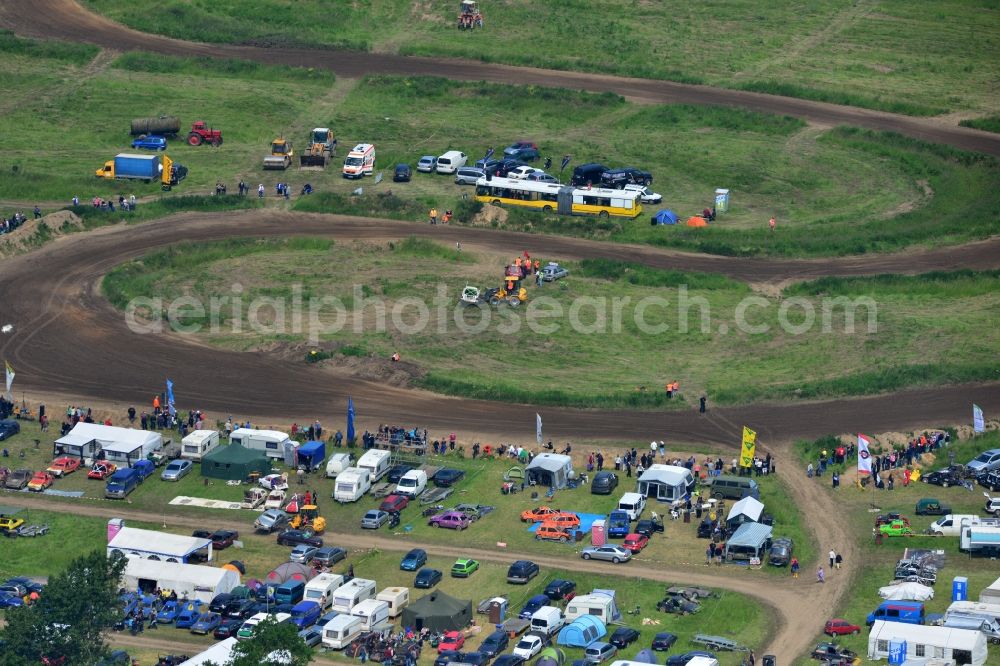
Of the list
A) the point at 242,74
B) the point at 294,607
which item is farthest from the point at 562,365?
the point at 242,74

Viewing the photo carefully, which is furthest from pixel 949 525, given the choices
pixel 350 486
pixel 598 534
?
pixel 350 486

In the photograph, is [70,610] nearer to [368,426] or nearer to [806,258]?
[368,426]

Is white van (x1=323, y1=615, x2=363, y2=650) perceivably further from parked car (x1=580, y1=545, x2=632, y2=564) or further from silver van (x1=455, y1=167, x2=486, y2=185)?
silver van (x1=455, y1=167, x2=486, y2=185)

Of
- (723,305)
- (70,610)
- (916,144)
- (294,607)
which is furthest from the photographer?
(916,144)

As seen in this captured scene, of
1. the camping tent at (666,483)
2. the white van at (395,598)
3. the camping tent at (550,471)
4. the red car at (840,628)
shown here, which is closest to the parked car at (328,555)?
the white van at (395,598)

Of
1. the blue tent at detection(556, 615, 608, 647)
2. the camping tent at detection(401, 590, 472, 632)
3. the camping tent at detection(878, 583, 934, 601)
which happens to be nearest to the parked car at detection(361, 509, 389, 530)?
the camping tent at detection(401, 590, 472, 632)

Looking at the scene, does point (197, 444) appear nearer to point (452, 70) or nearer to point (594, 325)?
point (594, 325)
